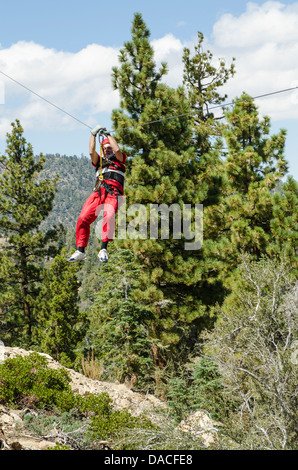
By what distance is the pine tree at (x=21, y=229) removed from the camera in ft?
54.7

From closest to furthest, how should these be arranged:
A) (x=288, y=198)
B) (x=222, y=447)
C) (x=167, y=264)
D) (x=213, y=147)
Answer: (x=222, y=447)
(x=288, y=198)
(x=167, y=264)
(x=213, y=147)

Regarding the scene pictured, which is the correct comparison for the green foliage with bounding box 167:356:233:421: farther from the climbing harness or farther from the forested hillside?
→ the climbing harness

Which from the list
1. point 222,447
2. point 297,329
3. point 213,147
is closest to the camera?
point 222,447

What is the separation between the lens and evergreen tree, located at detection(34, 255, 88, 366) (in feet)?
47.9

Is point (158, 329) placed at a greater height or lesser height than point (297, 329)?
lesser

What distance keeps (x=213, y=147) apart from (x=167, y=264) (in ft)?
24.1

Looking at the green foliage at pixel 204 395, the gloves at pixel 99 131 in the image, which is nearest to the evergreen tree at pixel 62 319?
the green foliage at pixel 204 395

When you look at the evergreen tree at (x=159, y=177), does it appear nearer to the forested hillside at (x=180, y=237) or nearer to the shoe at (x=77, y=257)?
the forested hillside at (x=180, y=237)

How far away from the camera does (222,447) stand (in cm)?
469

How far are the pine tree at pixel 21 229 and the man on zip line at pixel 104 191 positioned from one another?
11840 millimetres

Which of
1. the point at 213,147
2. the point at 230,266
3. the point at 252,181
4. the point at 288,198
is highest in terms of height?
the point at 213,147

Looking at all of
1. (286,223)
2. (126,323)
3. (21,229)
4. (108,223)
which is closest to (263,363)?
(108,223)
